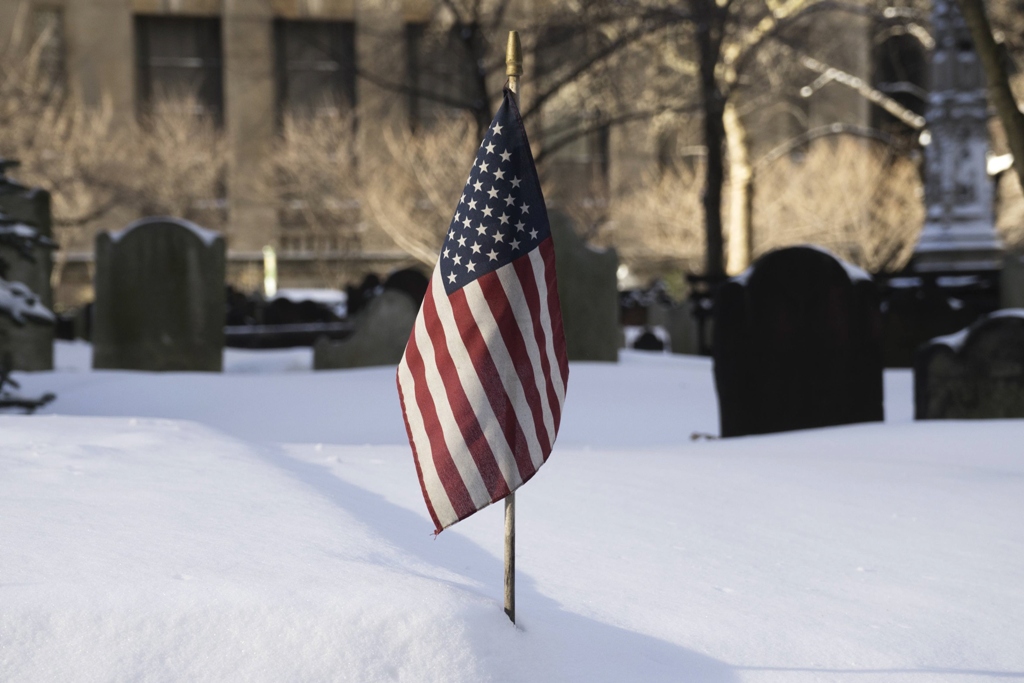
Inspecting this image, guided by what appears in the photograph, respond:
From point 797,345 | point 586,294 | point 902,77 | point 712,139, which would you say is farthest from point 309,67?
point 797,345

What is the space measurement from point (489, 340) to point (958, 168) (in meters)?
11.6

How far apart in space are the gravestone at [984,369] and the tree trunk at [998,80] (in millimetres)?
940

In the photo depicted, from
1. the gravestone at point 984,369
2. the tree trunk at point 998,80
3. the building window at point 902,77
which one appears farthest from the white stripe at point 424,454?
the building window at point 902,77

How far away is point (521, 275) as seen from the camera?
284 cm

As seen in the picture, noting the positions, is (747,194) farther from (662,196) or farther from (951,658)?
(951,658)

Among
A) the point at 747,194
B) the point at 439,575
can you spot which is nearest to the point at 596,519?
the point at 439,575

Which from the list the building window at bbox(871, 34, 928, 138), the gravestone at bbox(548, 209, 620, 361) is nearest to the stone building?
the building window at bbox(871, 34, 928, 138)

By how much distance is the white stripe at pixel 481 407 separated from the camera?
284 cm

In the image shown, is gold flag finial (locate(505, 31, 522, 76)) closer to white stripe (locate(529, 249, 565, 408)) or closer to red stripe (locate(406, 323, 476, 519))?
white stripe (locate(529, 249, 565, 408))

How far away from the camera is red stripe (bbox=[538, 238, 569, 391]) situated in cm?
290

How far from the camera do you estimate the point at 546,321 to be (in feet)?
9.55

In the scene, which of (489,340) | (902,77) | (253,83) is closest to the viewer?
(489,340)

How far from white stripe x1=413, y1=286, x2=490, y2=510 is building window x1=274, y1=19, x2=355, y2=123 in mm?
36346

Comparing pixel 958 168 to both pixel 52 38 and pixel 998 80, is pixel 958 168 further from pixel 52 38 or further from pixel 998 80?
pixel 52 38
